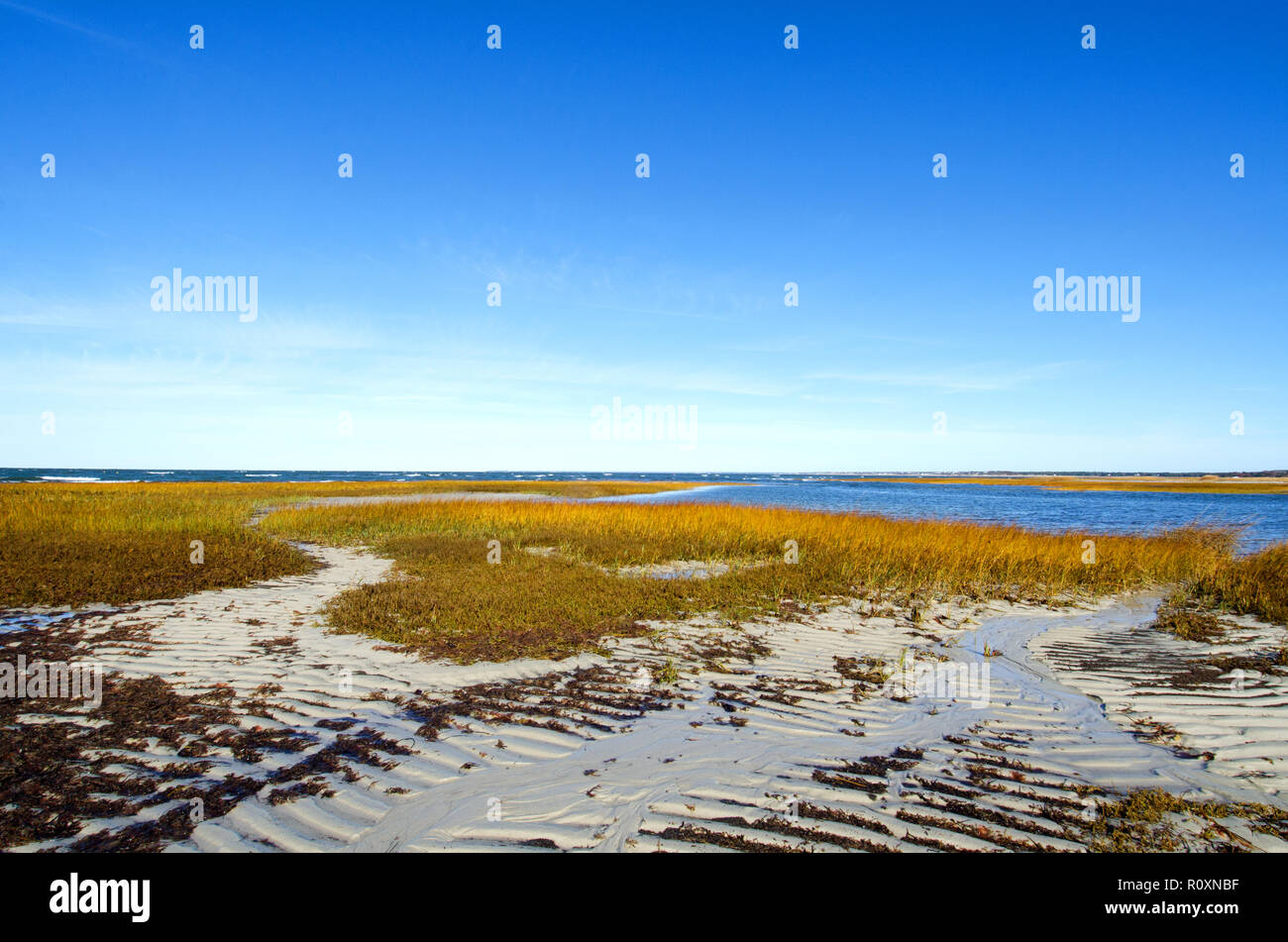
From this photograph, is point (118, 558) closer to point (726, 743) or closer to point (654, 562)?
point (654, 562)

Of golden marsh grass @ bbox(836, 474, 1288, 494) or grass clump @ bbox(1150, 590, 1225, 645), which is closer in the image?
grass clump @ bbox(1150, 590, 1225, 645)

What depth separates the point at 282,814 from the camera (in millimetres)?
3707

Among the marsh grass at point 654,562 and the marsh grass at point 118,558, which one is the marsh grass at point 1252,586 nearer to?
the marsh grass at point 654,562

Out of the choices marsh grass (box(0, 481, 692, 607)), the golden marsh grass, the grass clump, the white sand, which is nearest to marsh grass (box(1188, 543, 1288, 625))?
the grass clump

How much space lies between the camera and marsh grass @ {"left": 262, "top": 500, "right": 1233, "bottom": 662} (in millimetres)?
8680

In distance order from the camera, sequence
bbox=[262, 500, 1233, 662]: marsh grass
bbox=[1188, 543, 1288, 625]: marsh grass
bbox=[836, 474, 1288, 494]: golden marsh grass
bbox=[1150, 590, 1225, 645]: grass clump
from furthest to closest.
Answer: bbox=[836, 474, 1288, 494]: golden marsh grass, bbox=[1188, 543, 1288, 625]: marsh grass, bbox=[1150, 590, 1225, 645]: grass clump, bbox=[262, 500, 1233, 662]: marsh grass

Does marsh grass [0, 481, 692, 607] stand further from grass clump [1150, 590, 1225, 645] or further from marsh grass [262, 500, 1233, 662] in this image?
grass clump [1150, 590, 1225, 645]

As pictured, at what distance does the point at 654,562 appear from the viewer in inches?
601

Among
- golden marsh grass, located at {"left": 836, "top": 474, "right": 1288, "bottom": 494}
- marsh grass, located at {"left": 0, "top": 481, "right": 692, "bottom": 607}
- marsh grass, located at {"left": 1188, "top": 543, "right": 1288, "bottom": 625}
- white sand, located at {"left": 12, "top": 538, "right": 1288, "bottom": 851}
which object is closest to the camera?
white sand, located at {"left": 12, "top": 538, "right": 1288, "bottom": 851}

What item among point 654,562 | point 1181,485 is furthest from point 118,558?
point 1181,485

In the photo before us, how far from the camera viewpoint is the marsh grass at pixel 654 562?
8.68 meters
